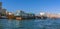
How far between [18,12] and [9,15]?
4.34 feet

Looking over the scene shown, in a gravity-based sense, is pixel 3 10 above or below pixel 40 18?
above

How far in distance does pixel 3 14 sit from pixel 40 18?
488 cm

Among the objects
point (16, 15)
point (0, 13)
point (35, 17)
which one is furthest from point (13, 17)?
point (35, 17)

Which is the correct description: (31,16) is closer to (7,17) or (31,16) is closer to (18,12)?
(18,12)

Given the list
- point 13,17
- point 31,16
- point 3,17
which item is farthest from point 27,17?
point 3,17

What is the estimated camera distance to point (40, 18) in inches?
675

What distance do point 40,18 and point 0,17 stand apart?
4.92m

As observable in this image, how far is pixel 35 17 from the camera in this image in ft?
56.3

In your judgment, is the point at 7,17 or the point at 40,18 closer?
the point at 40,18

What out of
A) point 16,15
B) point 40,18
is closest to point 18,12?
point 16,15

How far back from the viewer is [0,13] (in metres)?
18.2

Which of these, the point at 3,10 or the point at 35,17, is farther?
the point at 3,10

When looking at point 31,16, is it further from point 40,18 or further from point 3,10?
point 3,10

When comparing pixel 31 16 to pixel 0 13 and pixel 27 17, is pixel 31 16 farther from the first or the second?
pixel 0 13
